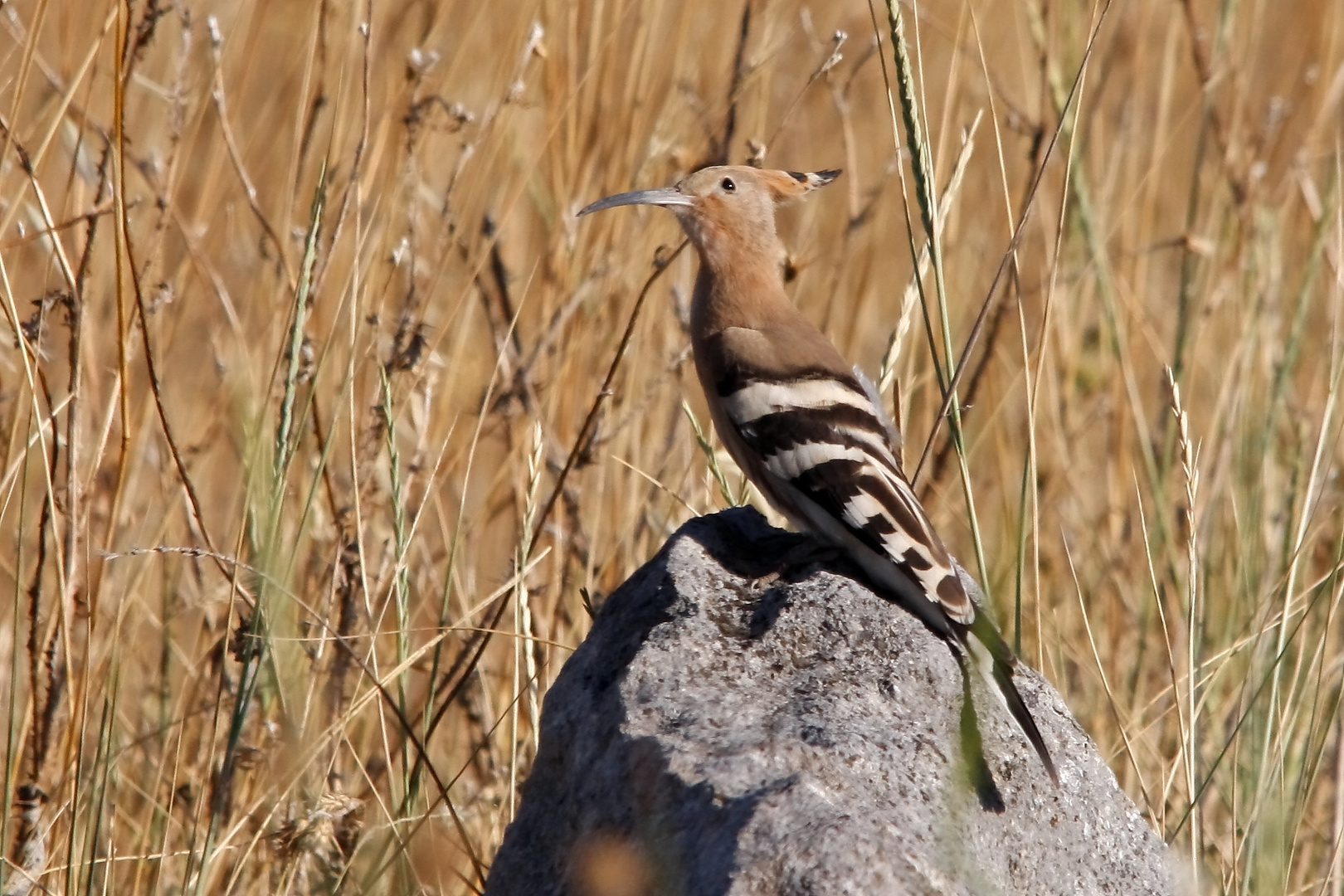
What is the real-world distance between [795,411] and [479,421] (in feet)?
2.19

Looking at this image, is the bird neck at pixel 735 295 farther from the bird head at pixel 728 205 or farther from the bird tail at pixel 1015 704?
the bird tail at pixel 1015 704

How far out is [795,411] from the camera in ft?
9.39

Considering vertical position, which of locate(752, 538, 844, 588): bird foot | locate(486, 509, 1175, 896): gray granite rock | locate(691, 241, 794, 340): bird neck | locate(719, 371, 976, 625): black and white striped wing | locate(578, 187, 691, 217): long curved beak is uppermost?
locate(578, 187, 691, 217): long curved beak

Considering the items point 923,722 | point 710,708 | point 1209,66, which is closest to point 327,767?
point 710,708

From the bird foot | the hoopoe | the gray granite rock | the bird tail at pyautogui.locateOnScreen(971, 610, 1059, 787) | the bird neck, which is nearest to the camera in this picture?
the gray granite rock

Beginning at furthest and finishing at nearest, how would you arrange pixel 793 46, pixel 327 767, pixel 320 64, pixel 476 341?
1. pixel 793 46
2. pixel 476 341
3. pixel 320 64
4. pixel 327 767

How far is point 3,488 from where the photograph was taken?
2.37m

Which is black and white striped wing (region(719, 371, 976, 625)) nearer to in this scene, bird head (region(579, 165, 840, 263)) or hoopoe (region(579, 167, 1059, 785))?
hoopoe (region(579, 167, 1059, 785))

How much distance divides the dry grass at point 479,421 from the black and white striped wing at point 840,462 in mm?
135

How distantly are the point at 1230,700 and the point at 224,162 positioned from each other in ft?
9.05

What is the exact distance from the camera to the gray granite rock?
5.27ft

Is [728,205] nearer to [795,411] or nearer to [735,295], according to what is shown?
[735,295]

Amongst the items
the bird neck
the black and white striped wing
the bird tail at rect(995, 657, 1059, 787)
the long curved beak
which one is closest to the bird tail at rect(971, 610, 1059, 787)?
the bird tail at rect(995, 657, 1059, 787)

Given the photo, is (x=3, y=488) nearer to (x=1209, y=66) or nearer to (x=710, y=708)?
(x=710, y=708)
